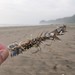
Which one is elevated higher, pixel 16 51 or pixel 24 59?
pixel 16 51

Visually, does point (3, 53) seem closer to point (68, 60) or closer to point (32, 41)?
point (32, 41)

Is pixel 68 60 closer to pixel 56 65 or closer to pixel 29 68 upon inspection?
pixel 56 65

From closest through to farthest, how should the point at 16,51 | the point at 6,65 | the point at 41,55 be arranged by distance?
1. the point at 16,51
2. the point at 6,65
3. the point at 41,55

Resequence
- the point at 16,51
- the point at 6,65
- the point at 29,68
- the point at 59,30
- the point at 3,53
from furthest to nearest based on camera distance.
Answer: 1. the point at 6,65
2. the point at 29,68
3. the point at 59,30
4. the point at 16,51
5. the point at 3,53

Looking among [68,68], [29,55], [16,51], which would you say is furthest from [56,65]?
[16,51]

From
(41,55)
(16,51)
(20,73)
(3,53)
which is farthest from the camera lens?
(41,55)

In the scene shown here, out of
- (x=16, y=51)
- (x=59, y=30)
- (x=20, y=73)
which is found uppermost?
(x=59, y=30)

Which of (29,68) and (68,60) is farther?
(68,60)

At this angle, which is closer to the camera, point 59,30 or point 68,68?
point 59,30

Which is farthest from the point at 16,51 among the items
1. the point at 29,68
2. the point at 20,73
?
the point at 29,68

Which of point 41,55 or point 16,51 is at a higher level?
point 16,51
